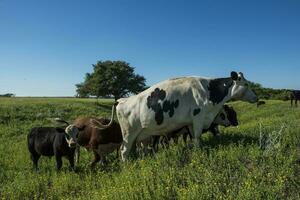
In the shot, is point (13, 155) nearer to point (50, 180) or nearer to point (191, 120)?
point (50, 180)

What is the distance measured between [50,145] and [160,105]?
4.99m

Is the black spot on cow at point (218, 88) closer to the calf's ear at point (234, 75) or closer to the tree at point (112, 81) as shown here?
the calf's ear at point (234, 75)

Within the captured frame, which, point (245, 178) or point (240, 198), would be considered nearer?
point (240, 198)

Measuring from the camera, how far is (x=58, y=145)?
14.9 meters

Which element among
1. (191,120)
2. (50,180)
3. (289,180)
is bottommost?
(50,180)

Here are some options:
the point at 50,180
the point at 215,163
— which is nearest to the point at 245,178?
the point at 215,163

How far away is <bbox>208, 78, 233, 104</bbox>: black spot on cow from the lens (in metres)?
12.9

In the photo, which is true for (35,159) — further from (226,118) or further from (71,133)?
(226,118)

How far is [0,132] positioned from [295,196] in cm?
2417

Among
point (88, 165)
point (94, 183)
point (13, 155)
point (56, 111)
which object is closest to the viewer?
point (94, 183)

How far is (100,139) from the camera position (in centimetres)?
1466

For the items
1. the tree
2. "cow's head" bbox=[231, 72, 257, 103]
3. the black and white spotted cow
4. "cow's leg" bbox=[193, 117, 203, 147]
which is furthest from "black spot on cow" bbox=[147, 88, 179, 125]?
the tree

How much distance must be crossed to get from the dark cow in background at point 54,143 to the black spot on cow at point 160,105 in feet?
10.2

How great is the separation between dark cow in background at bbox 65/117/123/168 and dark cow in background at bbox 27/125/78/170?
55 cm
